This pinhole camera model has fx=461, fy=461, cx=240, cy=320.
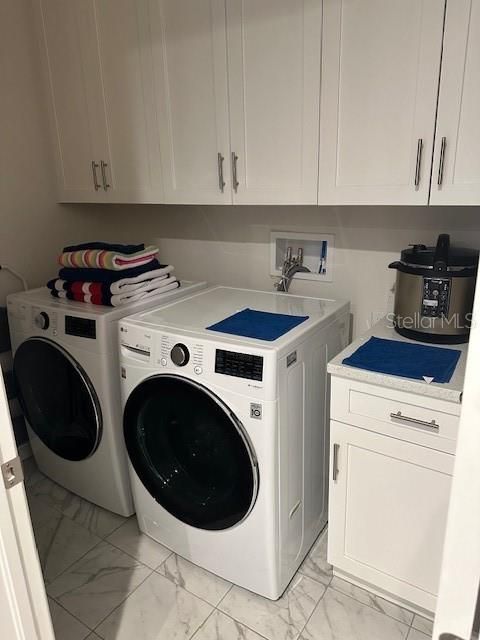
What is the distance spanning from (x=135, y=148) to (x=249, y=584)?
5.69 feet

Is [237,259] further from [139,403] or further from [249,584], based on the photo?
[249,584]

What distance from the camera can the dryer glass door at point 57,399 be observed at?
6.04ft

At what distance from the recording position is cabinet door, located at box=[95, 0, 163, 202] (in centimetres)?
177

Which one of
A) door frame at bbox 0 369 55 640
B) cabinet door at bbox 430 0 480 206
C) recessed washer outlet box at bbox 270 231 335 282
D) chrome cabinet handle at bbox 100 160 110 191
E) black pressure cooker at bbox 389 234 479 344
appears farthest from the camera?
chrome cabinet handle at bbox 100 160 110 191

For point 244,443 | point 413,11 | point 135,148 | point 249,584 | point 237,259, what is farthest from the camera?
point 237,259

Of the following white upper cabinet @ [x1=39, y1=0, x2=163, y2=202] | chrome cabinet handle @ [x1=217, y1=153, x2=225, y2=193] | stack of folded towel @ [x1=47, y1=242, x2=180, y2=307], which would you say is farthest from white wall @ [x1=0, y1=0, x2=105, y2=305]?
chrome cabinet handle @ [x1=217, y1=153, x2=225, y2=193]

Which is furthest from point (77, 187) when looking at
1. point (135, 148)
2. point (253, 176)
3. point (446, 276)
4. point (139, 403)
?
point (446, 276)

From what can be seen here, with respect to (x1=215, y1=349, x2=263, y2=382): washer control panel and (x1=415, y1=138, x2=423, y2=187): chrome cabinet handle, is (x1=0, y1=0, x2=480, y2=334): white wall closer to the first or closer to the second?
(x1=415, y1=138, x2=423, y2=187): chrome cabinet handle

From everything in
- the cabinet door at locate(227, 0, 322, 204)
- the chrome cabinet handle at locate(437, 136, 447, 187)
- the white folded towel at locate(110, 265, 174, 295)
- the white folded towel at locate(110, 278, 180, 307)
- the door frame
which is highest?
the cabinet door at locate(227, 0, 322, 204)

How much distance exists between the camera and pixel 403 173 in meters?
1.41

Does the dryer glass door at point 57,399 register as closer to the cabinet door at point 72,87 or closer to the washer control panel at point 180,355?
the washer control panel at point 180,355

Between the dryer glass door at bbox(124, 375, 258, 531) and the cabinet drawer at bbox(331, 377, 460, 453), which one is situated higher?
the cabinet drawer at bbox(331, 377, 460, 453)

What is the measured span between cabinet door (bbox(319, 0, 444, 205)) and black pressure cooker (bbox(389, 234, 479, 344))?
0.20m

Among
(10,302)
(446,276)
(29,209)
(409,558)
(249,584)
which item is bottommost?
(249,584)
